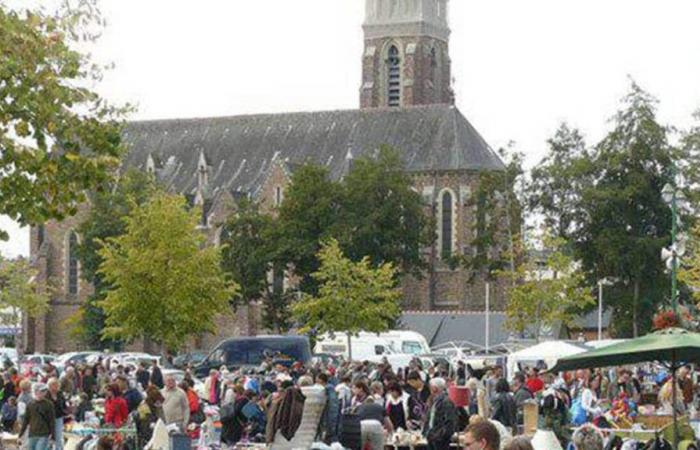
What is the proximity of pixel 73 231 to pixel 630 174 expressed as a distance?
130 ft

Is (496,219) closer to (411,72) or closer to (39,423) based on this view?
(411,72)

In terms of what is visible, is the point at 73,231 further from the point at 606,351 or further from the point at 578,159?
the point at 606,351

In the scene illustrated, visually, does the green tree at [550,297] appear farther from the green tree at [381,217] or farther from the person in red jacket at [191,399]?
the person in red jacket at [191,399]

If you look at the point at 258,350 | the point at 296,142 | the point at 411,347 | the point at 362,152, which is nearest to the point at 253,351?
the point at 258,350

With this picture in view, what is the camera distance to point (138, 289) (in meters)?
65.6

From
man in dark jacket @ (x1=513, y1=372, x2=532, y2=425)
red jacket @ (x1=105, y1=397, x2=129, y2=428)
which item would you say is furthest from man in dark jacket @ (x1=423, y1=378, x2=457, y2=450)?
red jacket @ (x1=105, y1=397, x2=129, y2=428)

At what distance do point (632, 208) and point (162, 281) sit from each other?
913 inches

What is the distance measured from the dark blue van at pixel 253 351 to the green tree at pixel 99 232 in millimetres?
33049

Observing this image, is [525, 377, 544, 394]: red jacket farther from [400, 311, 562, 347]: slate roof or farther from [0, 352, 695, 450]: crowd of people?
[400, 311, 562, 347]: slate roof

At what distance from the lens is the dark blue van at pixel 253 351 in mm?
54625

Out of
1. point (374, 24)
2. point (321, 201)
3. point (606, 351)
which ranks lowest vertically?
point (606, 351)

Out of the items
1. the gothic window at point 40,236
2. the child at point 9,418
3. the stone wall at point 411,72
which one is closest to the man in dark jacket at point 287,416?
the child at point 9,418

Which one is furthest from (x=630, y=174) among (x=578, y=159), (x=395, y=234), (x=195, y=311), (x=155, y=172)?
(x=155, y=172)

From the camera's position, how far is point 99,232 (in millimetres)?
91500
